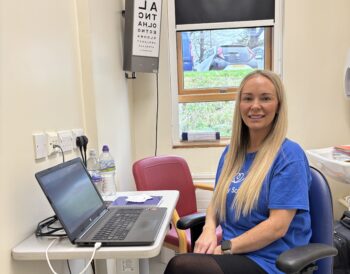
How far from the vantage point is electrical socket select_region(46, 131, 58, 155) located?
4.34 feet

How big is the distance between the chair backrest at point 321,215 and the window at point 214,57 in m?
1.51

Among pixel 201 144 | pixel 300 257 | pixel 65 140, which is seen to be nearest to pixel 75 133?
pixel 65 140

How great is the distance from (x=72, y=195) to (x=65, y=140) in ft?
1.16

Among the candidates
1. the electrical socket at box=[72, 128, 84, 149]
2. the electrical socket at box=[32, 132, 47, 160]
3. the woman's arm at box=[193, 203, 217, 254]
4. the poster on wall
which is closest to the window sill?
the poster on wall

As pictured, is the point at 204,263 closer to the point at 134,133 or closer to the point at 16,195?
the point at 16,195

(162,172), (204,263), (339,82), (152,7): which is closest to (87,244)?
(204,263)

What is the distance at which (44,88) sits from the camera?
1.32 meters

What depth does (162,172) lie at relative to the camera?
2.21 metres

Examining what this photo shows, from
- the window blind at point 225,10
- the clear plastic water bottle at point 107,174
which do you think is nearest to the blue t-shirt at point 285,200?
the clear plastic water bottle at point 107,174

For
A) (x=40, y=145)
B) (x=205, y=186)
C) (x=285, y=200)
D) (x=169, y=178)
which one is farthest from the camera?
(x=205, y=186)

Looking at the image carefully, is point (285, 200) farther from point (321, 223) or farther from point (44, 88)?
point (44, 88)

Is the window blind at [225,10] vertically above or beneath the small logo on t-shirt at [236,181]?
above

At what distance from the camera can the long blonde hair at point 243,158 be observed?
4.03 ft

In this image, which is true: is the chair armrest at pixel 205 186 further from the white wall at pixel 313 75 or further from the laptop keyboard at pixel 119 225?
the laptop keyboard at pixel 119 225
